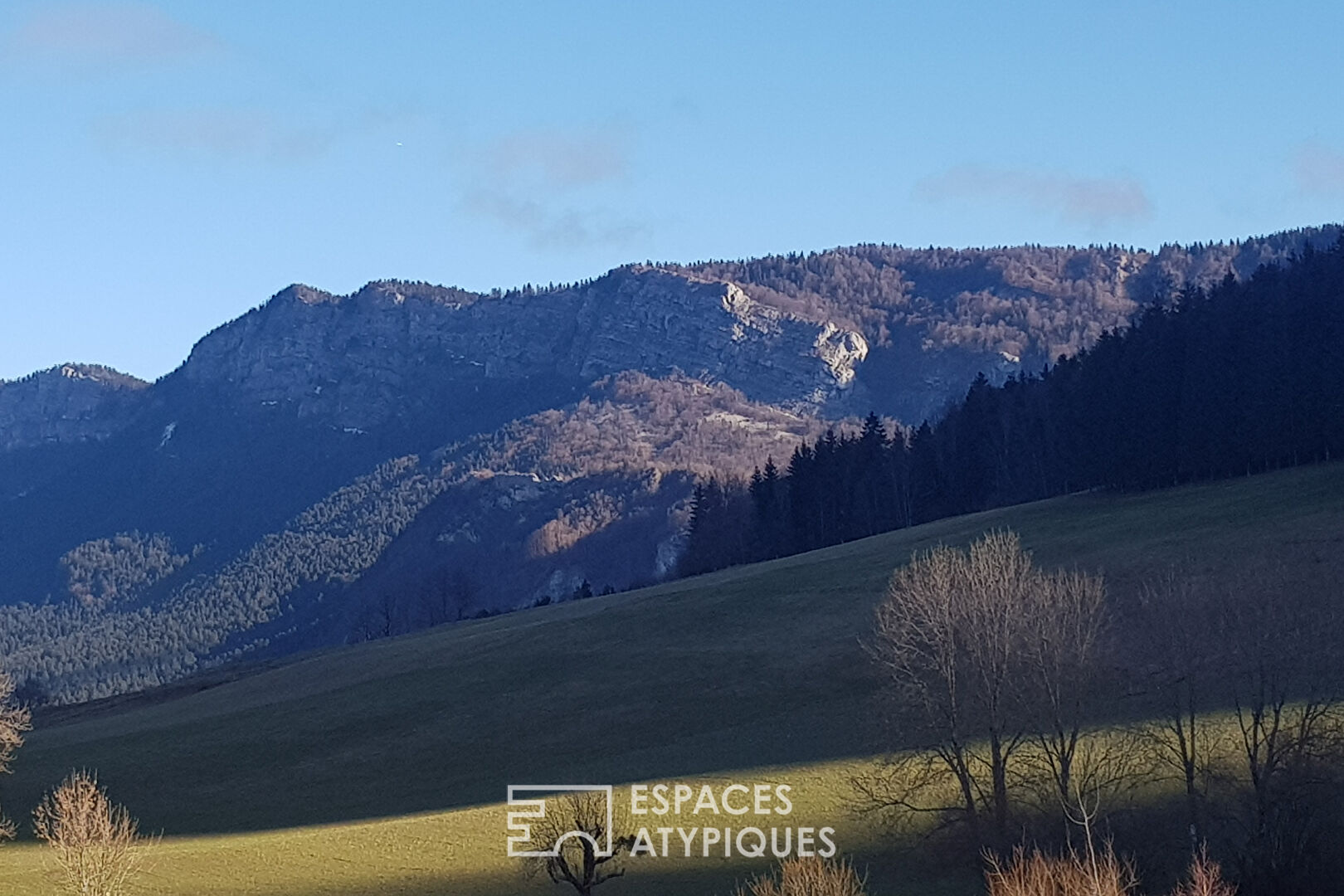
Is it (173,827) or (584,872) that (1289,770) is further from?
(173,827)

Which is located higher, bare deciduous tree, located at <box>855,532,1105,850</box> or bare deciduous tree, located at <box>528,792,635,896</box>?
bare deciduous tree, located at <box>855,532,1105,850</box>

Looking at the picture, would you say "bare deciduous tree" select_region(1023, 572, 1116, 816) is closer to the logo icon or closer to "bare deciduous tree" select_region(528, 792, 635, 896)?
"bare deciduous tree" select_region(528, 792, 635, 896)

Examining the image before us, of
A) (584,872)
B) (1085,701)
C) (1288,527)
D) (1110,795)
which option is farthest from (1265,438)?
(584,872)

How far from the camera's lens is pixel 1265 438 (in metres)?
96.8

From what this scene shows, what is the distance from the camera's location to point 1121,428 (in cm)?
10456

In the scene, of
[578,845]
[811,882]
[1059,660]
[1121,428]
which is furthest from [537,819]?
[1121,428]

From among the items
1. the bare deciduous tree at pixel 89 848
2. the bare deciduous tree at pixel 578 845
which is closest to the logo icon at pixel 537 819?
the bare deciduous tree at pixel 578 845

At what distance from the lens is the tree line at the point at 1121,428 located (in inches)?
3829

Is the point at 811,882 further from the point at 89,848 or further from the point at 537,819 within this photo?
the point at 89,848

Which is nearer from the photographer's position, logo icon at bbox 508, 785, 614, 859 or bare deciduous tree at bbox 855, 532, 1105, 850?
logo icon at bbox 508, 785, 614, 859

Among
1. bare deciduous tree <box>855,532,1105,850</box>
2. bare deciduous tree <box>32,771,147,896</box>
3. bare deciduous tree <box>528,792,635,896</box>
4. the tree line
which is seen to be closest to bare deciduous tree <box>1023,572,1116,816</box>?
bare deciduous tree <box>855,532,1105,850</box>

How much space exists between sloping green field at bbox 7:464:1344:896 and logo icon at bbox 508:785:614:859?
758mm

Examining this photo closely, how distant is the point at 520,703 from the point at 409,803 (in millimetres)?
15758

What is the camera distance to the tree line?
97250 mm
